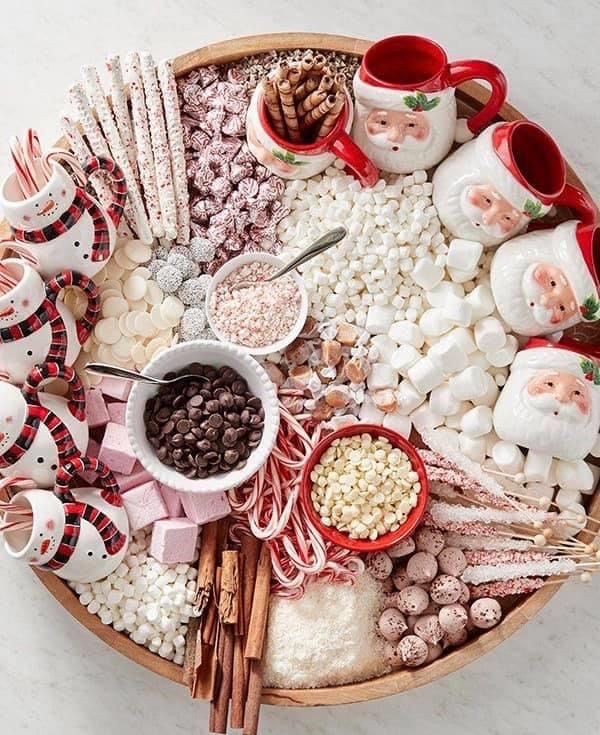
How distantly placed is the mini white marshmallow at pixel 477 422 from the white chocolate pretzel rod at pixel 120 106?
82 centimetres

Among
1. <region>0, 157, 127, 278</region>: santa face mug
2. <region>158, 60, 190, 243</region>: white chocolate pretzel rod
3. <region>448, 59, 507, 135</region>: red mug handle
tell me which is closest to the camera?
<region>0, 157, 127, 278</region>: santa face mug

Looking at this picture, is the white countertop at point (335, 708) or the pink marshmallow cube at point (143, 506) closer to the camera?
the pink marshmallow cube at point (143, 506)

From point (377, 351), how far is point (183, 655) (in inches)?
28.3

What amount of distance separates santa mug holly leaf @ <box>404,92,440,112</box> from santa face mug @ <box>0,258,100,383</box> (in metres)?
0.69

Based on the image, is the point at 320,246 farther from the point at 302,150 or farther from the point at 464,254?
the point at 464,254

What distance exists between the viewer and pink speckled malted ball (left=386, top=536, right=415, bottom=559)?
5.95 ft

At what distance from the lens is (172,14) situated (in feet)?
6.77

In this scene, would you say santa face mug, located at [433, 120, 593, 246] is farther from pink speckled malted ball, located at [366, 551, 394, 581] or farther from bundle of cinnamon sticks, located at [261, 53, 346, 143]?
pink speckled malted ball, located at [366, 551, 394, 581]

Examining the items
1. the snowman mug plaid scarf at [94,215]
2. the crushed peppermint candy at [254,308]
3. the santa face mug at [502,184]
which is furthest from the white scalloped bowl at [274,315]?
the santa face mug at [502,184]

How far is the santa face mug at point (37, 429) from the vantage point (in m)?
1.62

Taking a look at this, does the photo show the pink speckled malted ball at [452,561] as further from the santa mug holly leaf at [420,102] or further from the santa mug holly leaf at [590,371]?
the santa mug holly leaf at [420,102]

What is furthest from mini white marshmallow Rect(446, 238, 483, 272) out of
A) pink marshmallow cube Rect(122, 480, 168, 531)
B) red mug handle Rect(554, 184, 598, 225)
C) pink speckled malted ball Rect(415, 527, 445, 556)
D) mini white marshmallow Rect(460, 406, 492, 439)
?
pink marshmallow cube Rect(122, 480, 168, 531)

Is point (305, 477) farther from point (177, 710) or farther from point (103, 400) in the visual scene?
point (177, 710)

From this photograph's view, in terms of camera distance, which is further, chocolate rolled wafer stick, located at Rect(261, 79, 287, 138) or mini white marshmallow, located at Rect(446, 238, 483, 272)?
mini white marshmallow, located at Rect(446, 238, 483, 272)
